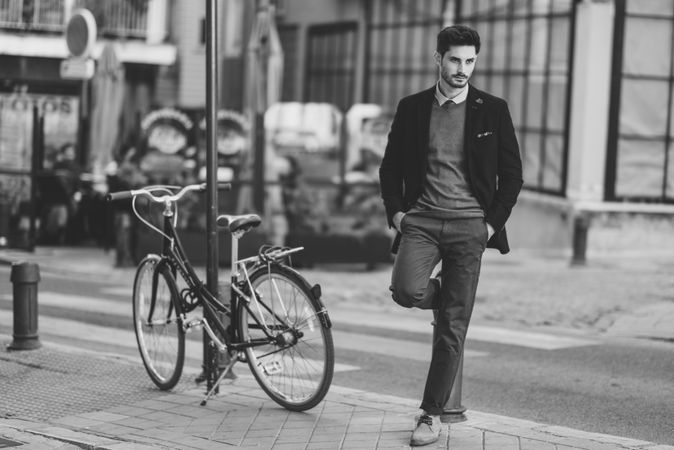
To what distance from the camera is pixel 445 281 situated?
6.08 m

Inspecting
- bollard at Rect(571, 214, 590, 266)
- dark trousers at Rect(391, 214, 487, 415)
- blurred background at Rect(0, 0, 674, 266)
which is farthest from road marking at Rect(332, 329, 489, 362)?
bollard at Rect(571, 214, 590, 266)

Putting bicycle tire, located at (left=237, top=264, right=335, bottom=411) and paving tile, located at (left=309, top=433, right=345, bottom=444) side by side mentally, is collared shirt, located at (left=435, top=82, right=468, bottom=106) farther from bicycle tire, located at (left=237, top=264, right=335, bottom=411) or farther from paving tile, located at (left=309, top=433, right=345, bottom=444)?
paving tile, located at (left=309, top=433, right=345, bottom=444)

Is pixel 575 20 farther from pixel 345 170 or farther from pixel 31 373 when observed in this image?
pixel 31 373

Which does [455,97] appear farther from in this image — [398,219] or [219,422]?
[219,422]

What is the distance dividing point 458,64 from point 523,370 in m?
3.66

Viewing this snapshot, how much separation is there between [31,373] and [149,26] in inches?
684

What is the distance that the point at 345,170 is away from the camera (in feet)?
57.6

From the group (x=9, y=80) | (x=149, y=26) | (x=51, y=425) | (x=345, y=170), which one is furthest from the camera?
(x=149, y=26)

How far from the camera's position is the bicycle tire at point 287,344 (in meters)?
6.56

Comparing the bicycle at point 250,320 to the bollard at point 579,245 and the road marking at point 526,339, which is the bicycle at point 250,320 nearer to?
the road marking at point 526,339

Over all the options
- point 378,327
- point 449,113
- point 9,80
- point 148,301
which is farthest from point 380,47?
point 449,113

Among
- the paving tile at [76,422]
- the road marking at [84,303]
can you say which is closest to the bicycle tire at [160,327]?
the paving tile at [76,422]

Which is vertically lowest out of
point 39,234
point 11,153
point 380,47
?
point 39,234

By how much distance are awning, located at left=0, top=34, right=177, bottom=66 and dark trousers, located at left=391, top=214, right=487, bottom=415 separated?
57.1 ft
